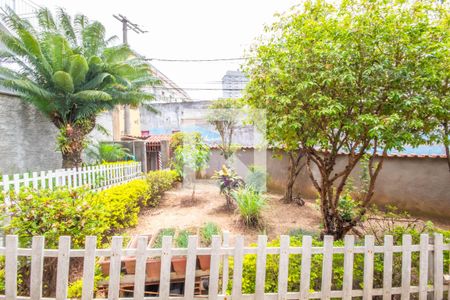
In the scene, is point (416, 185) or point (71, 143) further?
point (71, 143)

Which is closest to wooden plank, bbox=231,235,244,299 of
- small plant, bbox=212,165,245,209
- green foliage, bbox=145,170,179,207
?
small plant, bbox=212,165,245,209

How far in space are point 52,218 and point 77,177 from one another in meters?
3.74

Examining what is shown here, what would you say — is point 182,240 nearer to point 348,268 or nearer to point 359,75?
point 348,268

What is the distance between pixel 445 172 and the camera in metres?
5.99

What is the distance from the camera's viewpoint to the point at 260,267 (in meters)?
2.27

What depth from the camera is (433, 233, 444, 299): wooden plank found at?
252 centimetres

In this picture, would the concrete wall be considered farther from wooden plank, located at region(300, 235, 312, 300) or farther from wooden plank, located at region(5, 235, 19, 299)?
wooden plank, located at region(300, 235, 312, 300)

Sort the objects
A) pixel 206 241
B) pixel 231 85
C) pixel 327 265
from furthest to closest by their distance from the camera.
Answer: pixel 231 85
pixel 206 241
pixel 327 265

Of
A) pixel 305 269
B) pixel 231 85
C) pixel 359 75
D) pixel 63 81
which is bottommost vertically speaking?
pixel 305 269

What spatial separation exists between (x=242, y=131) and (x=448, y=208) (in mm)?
8820

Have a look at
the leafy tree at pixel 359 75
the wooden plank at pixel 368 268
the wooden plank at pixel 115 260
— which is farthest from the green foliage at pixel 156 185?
the wooden plank at pixel 368 268

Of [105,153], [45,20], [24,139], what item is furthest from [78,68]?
[105,153]

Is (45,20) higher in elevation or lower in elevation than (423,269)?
higher

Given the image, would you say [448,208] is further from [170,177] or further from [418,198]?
[170,177]
